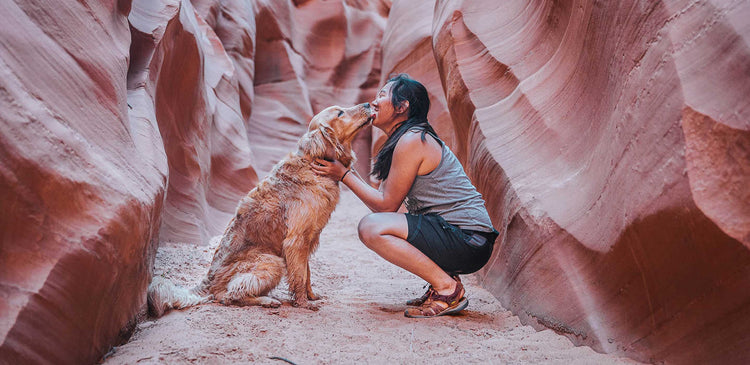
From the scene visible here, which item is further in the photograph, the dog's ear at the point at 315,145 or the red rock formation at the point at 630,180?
the dog's ear at the point at 315,145

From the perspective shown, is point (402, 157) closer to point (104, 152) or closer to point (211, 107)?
point (104, 152)

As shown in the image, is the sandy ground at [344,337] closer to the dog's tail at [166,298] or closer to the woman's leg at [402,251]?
the dog's tail at [166,298]

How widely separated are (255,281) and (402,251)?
1.08m

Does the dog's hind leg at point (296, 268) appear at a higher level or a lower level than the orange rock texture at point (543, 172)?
lower

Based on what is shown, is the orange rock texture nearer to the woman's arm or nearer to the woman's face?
the woman's arm

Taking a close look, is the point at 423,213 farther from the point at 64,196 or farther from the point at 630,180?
the point at 64,196

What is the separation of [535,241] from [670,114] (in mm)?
1417

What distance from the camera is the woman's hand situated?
148 inches

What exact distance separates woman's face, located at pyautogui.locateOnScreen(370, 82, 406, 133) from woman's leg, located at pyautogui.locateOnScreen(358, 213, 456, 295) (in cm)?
76

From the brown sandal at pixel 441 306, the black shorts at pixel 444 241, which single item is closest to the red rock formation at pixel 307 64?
the black shorts at pixel 444 241

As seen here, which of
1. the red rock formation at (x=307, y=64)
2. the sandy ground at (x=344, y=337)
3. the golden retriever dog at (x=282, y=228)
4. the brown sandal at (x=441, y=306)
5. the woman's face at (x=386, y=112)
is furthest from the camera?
the red rock formation at (x=307, y=64)

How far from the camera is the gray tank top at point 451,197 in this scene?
3666 mm

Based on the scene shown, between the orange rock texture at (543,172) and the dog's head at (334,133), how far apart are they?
3.54 feet

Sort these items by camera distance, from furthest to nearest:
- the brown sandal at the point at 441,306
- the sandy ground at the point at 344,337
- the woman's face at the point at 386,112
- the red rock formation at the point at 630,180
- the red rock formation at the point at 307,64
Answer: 1. the red rock formation at the point at 307,64
2. the woman's face at the point at 386,112
3. the brown sandal at the point at 441,306
4. the sandy ground at the point at 344,337
5. the red rock formation at the point at 630,180
